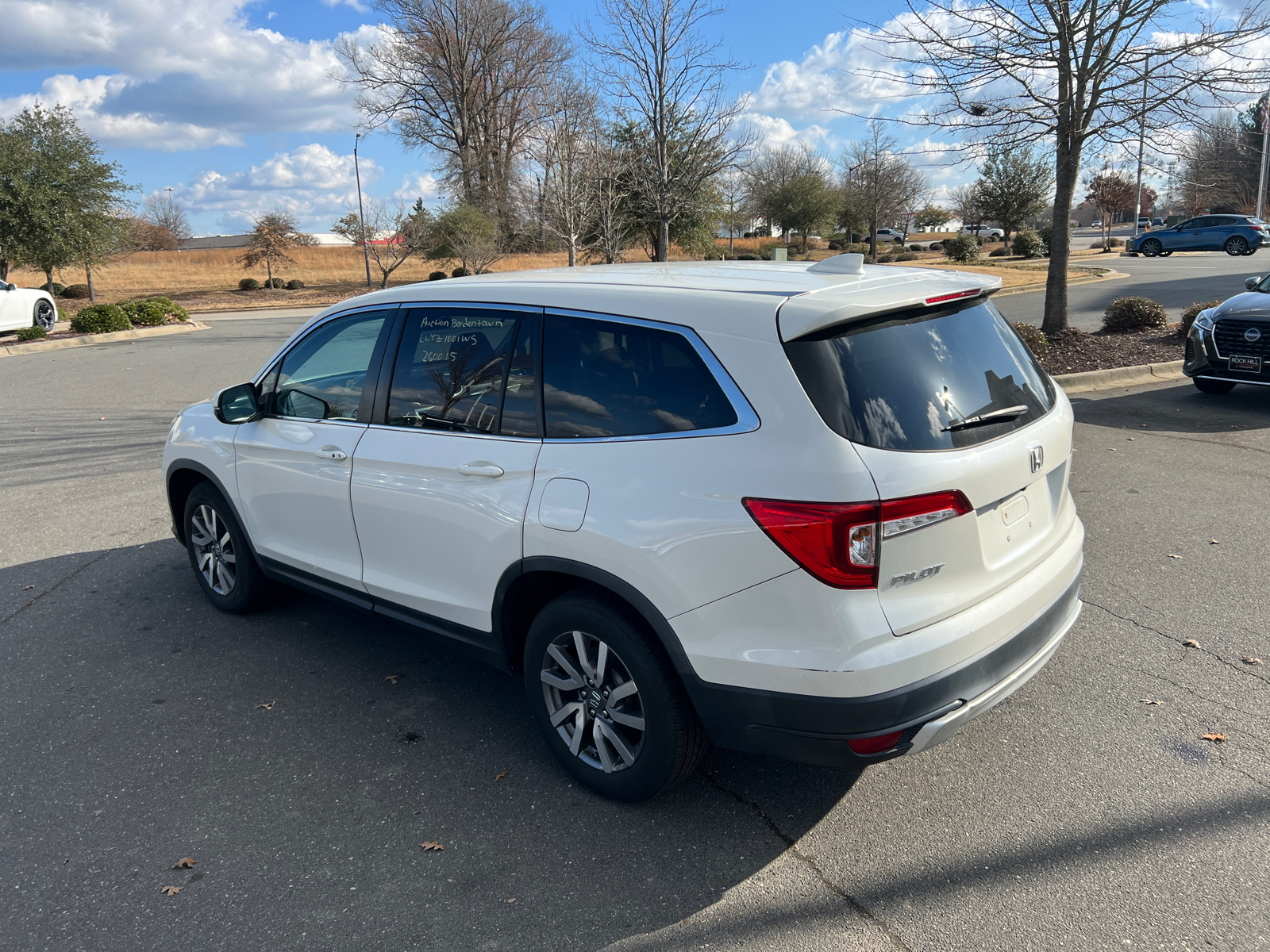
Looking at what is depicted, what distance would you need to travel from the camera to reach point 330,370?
4008 millimetres

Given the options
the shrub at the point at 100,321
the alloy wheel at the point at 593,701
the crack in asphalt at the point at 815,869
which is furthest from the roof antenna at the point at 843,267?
the shrub at the point at 100,321

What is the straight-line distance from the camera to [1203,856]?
2.70m

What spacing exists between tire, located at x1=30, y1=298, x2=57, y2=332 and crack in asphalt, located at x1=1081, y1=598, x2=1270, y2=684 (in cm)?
2390

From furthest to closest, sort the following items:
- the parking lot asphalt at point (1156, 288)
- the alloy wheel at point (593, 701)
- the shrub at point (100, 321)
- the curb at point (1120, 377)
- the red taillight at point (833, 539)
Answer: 1. the shrub at point (100, 321)
2. the parking lot asphalt at point (1156, 288)
3. the curb at point (1120, 377)
4. the alloy wheel at point (593, 701)
5. the red taillight at point (833, 539)

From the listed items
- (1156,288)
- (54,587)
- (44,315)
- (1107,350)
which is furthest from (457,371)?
(1156,288)

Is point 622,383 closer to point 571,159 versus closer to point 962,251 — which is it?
point 571,159

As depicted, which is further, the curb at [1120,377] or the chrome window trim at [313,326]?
the curb at [1120,377]

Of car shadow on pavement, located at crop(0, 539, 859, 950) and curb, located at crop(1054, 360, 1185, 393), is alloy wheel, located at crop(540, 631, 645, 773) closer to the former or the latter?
car shadow on pavement, located at crop(0, 539, 859, 950)

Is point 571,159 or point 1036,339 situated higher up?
point 571,159

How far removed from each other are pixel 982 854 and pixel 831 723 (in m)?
0.81

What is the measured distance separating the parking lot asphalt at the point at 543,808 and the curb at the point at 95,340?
17359 millimetres

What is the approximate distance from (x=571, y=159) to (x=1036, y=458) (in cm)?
1887

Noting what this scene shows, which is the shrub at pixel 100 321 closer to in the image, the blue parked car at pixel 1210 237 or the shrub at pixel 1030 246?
the shrub at pixel 1030 246

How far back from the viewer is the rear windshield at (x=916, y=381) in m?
2.47
